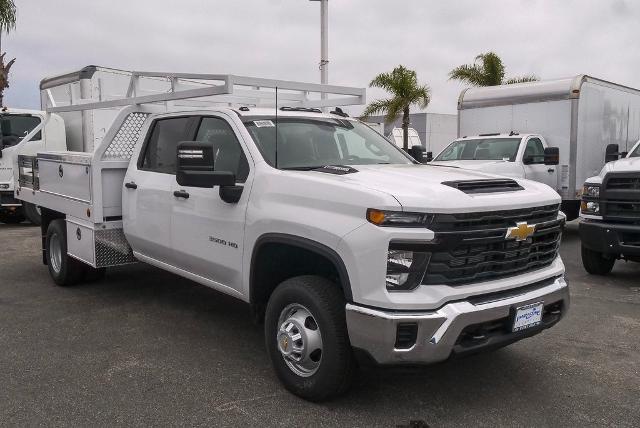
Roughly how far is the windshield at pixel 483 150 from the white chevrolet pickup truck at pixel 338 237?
613 cm

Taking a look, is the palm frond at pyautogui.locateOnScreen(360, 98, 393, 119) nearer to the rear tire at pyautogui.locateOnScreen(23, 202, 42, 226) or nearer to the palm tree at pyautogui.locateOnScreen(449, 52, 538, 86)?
the palm tree at pyautogui.locateOnScreen(449, 52, 538, 86)

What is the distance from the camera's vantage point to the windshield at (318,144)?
14.6 feet

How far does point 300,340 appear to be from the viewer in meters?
3.75

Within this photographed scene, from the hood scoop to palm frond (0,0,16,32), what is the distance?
18217mm

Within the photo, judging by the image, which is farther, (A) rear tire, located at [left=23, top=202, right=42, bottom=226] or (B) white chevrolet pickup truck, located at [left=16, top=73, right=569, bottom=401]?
(A) rear tire, located at [left=23, top=202, right=42, bottom=226]

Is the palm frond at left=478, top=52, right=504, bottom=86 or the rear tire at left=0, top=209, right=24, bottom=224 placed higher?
the palm frond at left=478, top=52, right=504, bottom=86

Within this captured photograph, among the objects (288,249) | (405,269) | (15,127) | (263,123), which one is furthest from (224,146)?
(15,127)

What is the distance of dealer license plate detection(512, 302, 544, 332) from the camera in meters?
3.58

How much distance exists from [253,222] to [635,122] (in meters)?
12.0

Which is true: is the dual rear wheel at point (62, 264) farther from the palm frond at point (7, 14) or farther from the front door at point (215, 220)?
the palm frond at point (7, 14)

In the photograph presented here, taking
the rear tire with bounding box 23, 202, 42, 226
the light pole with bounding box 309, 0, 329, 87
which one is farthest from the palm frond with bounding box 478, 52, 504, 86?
the rear tire with bounding box 23, 202, 42, 226

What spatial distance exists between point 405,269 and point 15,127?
11.9 metres

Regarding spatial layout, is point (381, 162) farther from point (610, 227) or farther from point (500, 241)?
point (610, 227)

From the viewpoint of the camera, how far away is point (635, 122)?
1333 centimetres
